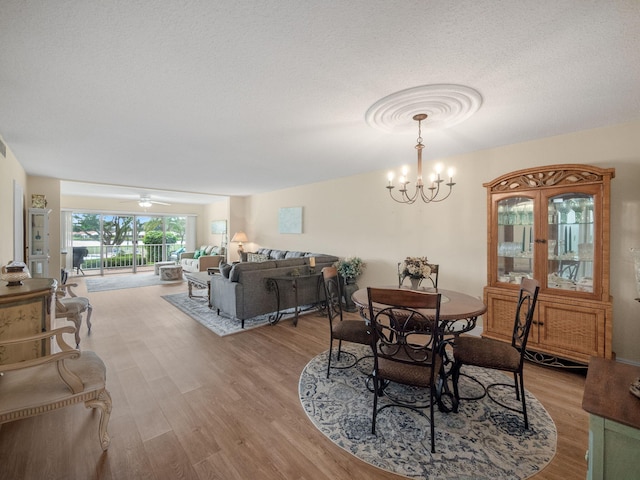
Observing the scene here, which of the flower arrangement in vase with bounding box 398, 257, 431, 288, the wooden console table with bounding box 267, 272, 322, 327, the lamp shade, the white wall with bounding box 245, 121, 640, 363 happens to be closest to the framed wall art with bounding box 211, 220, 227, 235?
the lamp shade

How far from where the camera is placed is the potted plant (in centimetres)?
481

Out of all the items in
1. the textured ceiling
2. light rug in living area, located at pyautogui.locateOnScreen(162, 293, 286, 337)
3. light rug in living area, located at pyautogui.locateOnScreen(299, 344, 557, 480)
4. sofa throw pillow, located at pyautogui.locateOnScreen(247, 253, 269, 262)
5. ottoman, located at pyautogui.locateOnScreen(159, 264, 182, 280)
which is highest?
the textured ceiling

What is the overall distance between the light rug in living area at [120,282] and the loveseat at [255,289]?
3655 mm

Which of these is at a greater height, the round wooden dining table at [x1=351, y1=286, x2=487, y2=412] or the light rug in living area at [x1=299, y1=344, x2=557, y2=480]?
the round wooden dining table at [x1=351, y1=286, x2=487, y2=412]

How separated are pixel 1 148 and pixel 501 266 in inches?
228

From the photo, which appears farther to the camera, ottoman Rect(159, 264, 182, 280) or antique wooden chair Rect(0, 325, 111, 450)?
ottoman Rect(159, 264, 182, 280)

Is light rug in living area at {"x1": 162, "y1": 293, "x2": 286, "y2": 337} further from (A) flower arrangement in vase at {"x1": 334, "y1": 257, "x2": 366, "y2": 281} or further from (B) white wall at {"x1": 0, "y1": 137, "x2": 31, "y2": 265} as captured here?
(B) white wall at {"x1": 0, "y1": 137, "x2": 31, "y2": 265}

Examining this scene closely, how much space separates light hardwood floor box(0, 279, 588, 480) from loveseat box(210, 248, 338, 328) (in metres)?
0.75

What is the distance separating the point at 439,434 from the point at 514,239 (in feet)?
7.64

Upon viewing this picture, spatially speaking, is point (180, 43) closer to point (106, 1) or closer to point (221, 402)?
point (106, 1)

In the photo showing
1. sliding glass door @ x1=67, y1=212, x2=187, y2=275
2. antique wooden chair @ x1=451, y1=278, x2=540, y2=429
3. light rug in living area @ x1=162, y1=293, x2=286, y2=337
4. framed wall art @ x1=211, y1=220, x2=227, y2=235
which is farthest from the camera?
framed wall art @ x1=211, y1=220, x2=227, y2=235

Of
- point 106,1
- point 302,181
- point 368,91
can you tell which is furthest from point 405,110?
point 302,181

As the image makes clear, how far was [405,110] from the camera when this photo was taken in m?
2.31

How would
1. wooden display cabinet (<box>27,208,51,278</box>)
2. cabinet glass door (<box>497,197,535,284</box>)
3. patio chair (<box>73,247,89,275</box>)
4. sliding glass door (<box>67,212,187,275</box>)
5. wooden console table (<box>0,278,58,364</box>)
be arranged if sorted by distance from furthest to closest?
sliding glass door (<box>67,212,187,275</box>), patio chair (<box>73,247,89,275</box>), wooden display cabinet (<box>27,208,51,278</box>), cabinet glass door (<box>497,197,535,284</box>), wooden console table (<box>0,278,58,364</box>)
